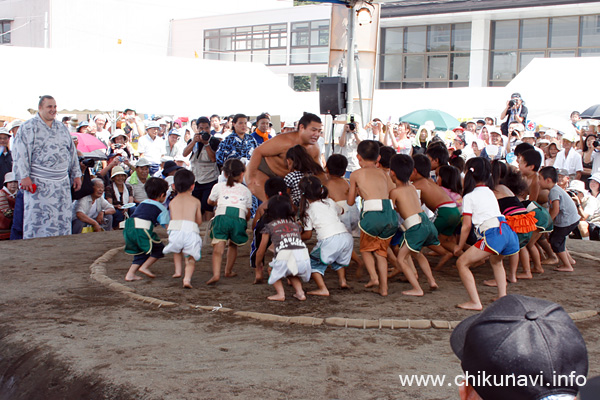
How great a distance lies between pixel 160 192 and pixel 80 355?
1564 mm

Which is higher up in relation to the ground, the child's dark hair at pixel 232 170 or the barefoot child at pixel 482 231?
the child's dark hair at pixel 232 170

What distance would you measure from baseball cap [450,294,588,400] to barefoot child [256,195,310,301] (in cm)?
→ 257

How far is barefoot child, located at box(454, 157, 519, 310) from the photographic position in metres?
3.34

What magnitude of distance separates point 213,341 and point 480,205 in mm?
1694

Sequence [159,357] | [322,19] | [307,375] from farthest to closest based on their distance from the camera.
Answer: [322,19] < [159,357] < [307,375]

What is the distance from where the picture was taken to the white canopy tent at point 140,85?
10703mm

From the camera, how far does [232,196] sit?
154 inches

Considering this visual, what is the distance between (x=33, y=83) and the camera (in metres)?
10.8

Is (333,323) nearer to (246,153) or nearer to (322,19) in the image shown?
(246,153)

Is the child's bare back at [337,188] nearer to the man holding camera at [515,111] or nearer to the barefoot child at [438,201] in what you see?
the barefoot child at [438,201]

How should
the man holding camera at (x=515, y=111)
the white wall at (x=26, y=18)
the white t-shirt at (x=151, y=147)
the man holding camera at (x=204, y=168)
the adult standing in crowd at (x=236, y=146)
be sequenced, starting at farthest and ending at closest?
the white wall at (x=26, y=18), the man holding camera at (x=515, y=111), the white t-shirt at (x=151, y=147), the man holding camera at (x=204, y=168), the adult standing in crowd at (x=236, y=146)

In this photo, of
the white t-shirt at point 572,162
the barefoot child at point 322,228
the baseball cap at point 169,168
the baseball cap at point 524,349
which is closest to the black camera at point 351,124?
the baseball cap at point 169,168

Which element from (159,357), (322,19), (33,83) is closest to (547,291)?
(159,357)

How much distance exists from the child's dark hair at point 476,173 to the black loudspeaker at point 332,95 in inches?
126
